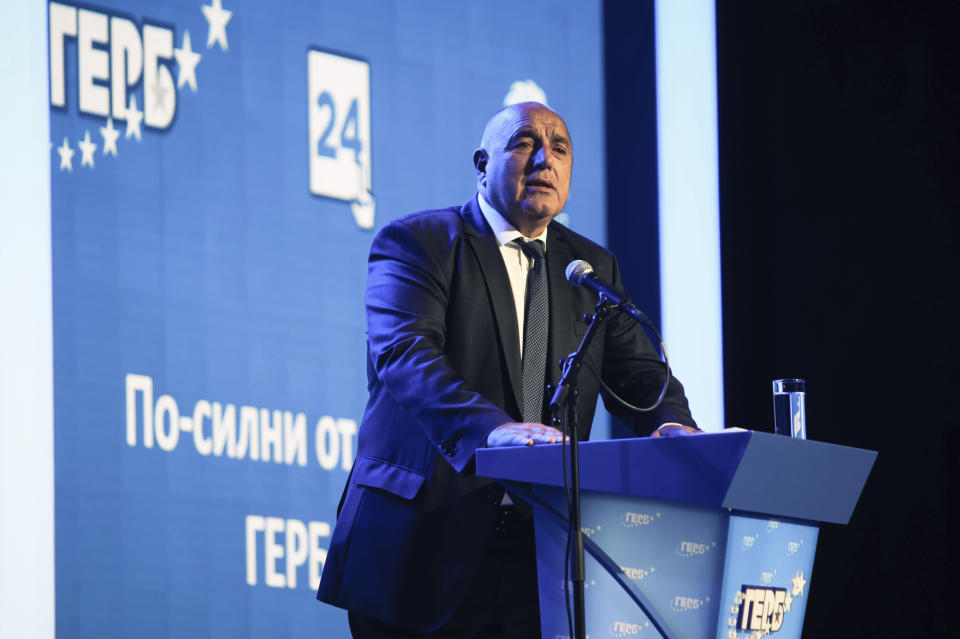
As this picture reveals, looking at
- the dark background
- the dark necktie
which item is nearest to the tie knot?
the dark necktie

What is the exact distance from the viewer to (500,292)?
2523 millimetres

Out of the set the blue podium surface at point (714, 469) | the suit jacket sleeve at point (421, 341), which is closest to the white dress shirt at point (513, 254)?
the suit jacket sleeve at point (421, 341)

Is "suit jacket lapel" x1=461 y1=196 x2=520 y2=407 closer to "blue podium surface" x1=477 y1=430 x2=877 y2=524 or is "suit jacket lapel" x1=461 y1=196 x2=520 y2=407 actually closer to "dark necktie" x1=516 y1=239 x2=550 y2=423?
"dark necktie" x1=516 y1=239 x2=550 y2=423

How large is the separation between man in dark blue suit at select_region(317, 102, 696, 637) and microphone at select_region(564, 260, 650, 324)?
0.27m

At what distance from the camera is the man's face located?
8.57 feet

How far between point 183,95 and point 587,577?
2.05 metres

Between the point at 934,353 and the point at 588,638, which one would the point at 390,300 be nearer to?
the point at 588,638

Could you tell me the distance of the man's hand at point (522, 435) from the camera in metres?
1.97

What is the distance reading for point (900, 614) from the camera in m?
4.51

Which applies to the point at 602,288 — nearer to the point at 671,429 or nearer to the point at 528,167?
the point at 671,429

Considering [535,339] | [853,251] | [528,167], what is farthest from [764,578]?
[853,251]

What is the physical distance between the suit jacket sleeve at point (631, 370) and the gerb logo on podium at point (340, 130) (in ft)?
3.71

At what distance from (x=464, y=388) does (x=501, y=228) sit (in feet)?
1.84

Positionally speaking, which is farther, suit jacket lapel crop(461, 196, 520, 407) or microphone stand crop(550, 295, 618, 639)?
suit jacket lapel crop(461, 196, 520, 407)
